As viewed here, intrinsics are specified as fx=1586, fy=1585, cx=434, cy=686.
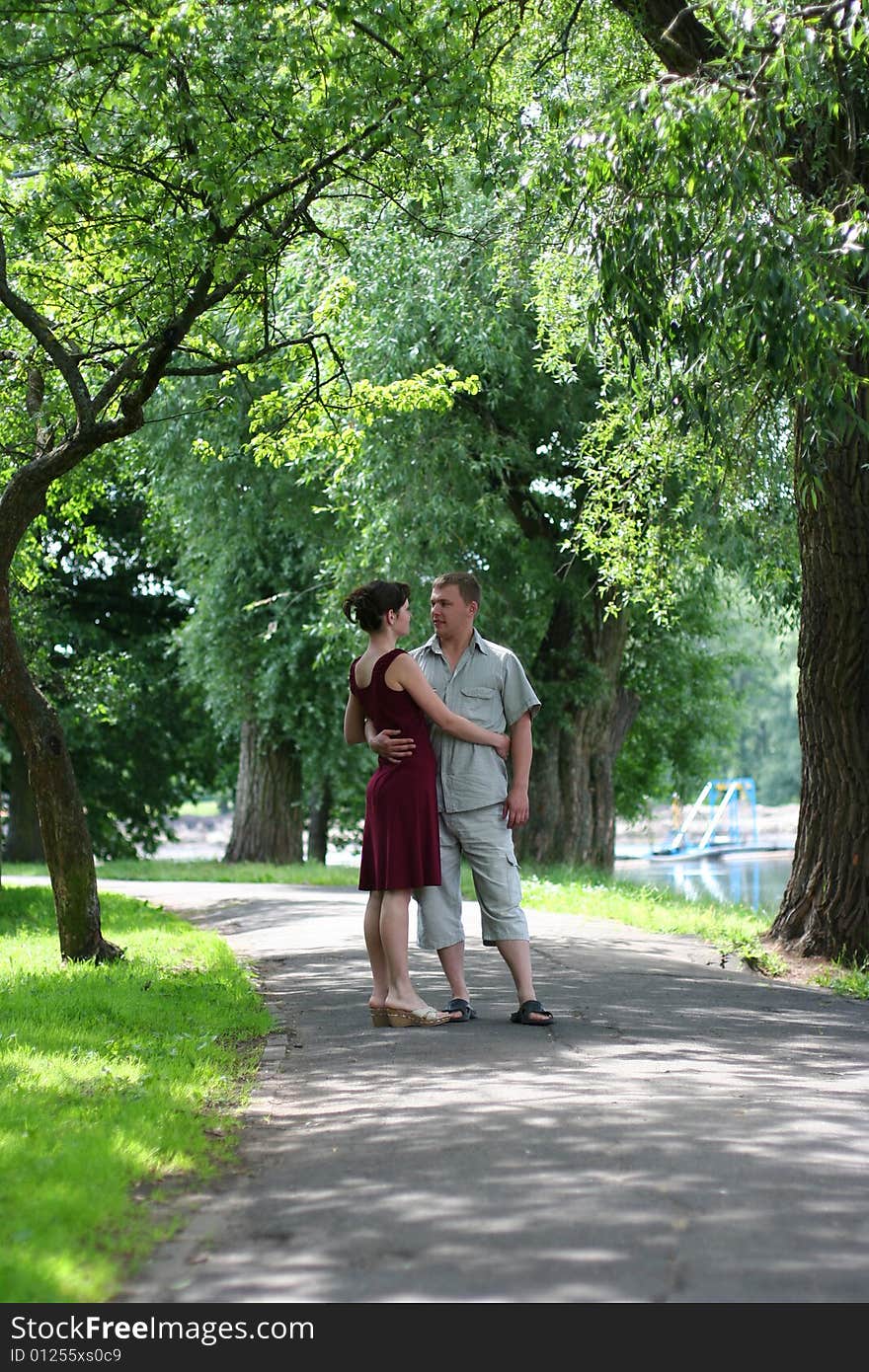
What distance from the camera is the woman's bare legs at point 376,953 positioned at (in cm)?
803

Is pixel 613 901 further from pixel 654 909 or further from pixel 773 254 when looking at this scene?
pixel 773 254

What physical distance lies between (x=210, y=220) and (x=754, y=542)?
994cm

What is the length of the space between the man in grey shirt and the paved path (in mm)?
413

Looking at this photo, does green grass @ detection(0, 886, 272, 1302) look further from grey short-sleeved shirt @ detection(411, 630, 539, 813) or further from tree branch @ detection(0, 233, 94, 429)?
tree branch @ detection(0, 233, 94, 429)

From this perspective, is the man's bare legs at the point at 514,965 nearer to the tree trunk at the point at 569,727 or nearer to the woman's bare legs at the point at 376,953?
the woman's bare legs at the point at 376,953

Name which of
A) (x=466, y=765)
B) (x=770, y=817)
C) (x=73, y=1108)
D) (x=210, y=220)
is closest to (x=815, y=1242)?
(x=73, y=1108)

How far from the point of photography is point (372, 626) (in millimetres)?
7973

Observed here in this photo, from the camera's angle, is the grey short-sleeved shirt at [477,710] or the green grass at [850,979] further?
the green grass at [850,979]

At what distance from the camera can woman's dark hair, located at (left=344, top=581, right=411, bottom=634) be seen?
7910 millimetres

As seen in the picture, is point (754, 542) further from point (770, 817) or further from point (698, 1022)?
point (770, 817)

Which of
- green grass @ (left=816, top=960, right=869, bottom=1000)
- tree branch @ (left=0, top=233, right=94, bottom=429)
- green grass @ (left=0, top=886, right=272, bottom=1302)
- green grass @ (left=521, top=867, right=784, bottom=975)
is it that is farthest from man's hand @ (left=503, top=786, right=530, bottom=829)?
tree branch @ (left=0, top=233, right=94, bottom=429)

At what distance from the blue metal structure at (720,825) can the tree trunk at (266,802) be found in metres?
24.1

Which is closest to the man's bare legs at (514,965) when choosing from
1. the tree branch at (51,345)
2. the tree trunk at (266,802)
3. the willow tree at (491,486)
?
the tree branch at (51,345)

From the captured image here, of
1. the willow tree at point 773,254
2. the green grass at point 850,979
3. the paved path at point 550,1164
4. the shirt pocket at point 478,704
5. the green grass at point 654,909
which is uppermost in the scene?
the willow tree at point 773,254
